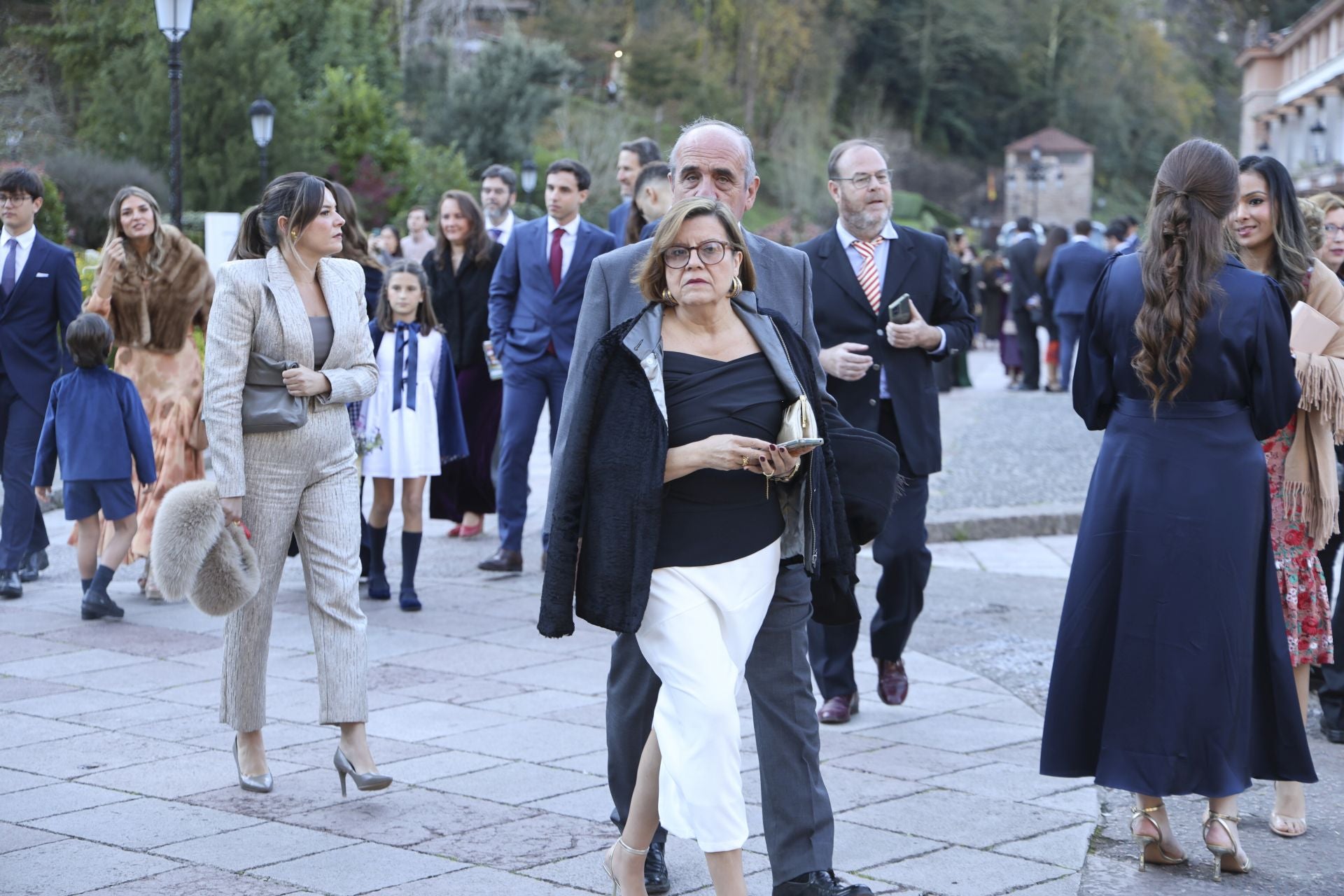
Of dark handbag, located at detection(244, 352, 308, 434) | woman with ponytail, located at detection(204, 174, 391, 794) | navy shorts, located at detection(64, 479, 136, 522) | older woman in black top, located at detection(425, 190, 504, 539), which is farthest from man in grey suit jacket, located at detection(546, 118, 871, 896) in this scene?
older woman in black top, located at detection(425, 190, 504, 539)

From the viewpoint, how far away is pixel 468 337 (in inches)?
383

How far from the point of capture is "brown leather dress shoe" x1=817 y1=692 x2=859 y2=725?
19.7 ft

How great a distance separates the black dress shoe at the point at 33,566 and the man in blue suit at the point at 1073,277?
11.8 meters

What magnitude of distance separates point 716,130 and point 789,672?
1.43 metres

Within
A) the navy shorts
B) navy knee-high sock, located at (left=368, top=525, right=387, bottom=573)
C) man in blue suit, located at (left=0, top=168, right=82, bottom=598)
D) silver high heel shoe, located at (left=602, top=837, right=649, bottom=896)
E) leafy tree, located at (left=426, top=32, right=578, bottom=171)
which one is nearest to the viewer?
silver high heel shoe, located at (left=602, top=837, right=649, bottom=896)

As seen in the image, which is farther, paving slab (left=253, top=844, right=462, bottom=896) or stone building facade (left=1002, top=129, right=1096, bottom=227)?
stone building facade (left=1002, top=129, right=1096, bottom=227)

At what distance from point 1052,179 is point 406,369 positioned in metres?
75.1

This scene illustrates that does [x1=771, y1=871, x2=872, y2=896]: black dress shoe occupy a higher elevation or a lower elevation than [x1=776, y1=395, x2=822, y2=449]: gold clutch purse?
lower

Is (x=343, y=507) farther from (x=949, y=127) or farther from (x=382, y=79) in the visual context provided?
(x=949, y=127)

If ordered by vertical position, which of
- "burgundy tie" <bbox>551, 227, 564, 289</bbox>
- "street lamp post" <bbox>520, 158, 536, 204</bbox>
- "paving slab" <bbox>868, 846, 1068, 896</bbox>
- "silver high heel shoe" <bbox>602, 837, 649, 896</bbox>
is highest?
"street lamp post" <bbox>520, 158, 536, 204</bbox>

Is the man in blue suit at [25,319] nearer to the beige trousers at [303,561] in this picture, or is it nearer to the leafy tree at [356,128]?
the beige trousers at [303,561]

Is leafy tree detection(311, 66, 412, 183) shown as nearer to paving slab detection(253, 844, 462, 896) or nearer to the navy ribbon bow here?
the navy ribbon bow

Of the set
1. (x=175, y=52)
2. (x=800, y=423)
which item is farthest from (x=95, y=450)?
(x=175, y=52)

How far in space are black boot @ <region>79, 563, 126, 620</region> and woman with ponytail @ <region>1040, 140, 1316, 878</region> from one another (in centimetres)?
506
